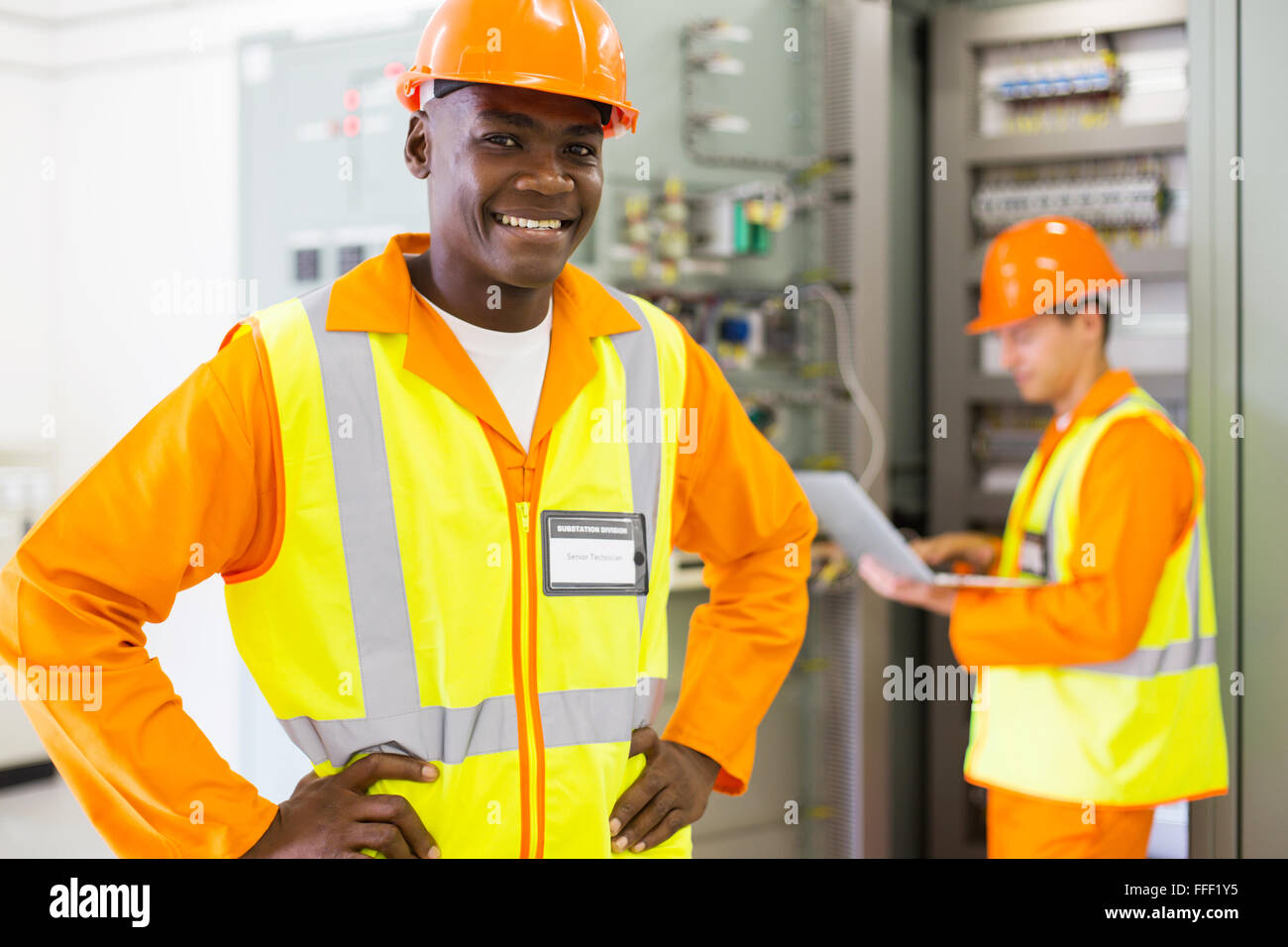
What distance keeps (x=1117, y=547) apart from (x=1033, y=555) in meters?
0.28

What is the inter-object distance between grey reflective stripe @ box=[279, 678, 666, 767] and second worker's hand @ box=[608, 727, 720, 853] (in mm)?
125

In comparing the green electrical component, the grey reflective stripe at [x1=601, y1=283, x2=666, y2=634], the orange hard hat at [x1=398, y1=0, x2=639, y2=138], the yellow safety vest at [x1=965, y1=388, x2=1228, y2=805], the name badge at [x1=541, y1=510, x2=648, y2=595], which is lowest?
the yellow safety vest at [x1=965, y1=388, x2=1228, y2=805]

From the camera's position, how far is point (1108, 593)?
226cm

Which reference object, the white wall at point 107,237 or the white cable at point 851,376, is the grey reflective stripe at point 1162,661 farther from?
the white wall at point 107,237

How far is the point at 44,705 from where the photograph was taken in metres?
1.27

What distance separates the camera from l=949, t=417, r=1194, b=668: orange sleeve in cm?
226

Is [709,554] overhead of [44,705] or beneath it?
overhead

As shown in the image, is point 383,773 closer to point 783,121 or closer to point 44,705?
point 44,705

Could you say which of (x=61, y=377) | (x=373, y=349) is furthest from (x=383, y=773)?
(x=61, y=377)

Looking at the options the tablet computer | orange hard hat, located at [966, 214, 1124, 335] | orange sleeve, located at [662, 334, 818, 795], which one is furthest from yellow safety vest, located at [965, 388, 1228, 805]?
orange sleeve, located at [662, 334, 818, 795]

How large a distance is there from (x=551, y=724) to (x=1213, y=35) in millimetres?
2405

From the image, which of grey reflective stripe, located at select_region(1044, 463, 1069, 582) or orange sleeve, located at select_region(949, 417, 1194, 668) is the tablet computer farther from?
orange sleeve, located at select_region(949, 417, 1194, 668)

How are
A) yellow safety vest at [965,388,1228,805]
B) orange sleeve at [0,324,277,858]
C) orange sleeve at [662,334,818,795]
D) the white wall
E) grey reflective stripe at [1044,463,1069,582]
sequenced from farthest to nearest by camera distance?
grey reflective stripe at [1044,463,1069,582] → yellow safety vest at [965,388,1228,805] → the white wall → orange sleeve at [662,334,818,795] → orange sleeve at [0,324,277,858]

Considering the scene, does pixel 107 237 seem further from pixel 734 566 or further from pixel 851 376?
pixel 851 376
